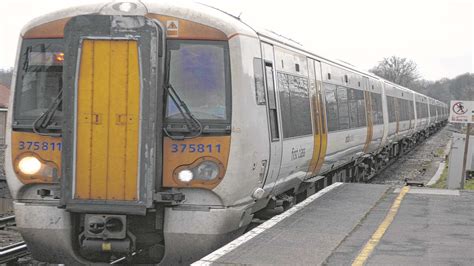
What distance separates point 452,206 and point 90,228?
6.04 meters

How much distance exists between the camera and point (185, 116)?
6164mm

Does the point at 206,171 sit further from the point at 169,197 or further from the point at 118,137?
the point at 118,137

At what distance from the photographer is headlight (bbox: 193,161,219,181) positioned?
610 cm

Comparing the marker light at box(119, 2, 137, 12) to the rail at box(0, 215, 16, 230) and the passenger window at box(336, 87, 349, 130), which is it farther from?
the passenger window at box(336, 87, 349, 130)

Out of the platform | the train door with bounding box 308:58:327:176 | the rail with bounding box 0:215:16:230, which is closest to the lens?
the platform

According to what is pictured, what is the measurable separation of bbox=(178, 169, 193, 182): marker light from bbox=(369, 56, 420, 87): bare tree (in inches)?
4630

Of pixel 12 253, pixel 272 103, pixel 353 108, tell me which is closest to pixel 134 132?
pixel 272 103

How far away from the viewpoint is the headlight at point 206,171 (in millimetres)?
6102

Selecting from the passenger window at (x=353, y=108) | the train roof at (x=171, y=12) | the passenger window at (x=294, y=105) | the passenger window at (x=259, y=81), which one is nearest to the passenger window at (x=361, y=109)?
the passenger window at (x=353, y=108)

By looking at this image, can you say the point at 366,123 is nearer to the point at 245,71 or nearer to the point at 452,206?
the point at 452,206

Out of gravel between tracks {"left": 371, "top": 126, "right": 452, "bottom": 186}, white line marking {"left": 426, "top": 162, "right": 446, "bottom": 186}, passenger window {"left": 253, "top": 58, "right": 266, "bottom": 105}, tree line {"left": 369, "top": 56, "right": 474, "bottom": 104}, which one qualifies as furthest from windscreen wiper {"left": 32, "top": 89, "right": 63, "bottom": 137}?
tree line {"left": 369, "top": 56, "right": 474, "bottom": 104}

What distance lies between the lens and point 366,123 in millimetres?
15359

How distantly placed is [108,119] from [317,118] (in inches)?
186

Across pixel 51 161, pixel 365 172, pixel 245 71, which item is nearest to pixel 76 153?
pixel 51 161
